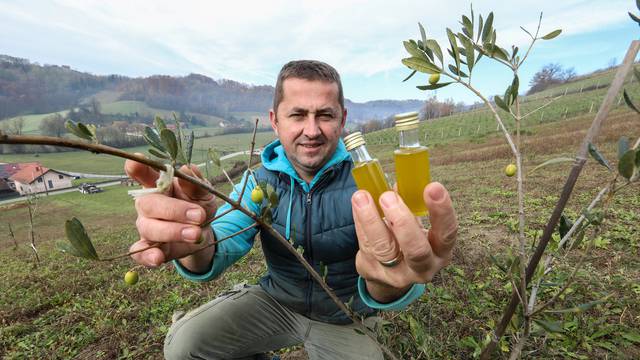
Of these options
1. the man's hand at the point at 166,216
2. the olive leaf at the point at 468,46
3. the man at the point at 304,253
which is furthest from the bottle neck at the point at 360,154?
the man at the point at 304,253

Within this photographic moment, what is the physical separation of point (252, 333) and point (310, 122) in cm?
188

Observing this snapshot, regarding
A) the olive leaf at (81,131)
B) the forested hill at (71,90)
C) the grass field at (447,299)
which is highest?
the forested hill at (71,90)

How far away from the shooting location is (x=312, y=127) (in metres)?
2.58

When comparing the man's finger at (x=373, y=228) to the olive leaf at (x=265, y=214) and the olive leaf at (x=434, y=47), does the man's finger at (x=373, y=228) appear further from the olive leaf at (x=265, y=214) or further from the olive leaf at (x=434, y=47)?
the olive leaf at (x=434, y=47)

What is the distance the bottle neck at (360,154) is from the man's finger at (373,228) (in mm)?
126

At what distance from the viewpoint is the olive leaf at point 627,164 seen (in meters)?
0.71

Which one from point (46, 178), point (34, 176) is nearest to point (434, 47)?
point (34, 176)

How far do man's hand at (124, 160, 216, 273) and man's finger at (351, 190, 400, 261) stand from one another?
584 mm

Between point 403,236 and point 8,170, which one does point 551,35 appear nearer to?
point 403,236

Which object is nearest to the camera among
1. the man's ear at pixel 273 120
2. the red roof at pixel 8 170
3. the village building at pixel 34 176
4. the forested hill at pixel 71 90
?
the man's ear at pixel 273 120

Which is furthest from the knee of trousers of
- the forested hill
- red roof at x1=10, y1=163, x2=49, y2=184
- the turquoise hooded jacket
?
the forested hill

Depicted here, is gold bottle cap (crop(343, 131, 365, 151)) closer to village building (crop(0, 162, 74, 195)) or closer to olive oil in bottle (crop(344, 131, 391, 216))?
olive oil in bottle (crop(344, 131, 391, 216))

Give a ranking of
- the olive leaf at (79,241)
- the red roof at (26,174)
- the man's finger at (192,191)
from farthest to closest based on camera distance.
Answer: the red roof at (26,174) → the man's finger at (192,191) → the olive leaf at (79,241)

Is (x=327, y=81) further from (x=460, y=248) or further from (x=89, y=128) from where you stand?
(x=460, y=248)
